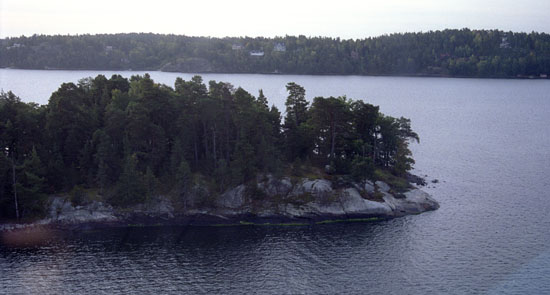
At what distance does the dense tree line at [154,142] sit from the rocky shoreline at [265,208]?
1661 millimetres

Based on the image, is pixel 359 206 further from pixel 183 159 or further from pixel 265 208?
pixel 183 159

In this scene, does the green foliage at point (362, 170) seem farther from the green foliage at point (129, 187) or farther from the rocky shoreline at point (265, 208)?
the green foliage at point (129, 187)

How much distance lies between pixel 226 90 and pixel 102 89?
19944 mm

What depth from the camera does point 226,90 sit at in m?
65.9

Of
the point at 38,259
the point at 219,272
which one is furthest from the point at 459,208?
the point at 38,259

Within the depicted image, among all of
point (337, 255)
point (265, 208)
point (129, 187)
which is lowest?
point (337, 255)

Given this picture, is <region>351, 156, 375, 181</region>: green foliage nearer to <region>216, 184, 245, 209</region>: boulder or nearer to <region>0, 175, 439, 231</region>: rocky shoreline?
<region>0, 175, 439, 231</region>: rocky shoreline

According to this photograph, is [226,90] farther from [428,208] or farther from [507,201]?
[507,201]

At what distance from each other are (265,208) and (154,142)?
17.4 metres

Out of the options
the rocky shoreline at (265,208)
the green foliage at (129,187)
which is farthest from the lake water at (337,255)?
the green foliage at (129,187)

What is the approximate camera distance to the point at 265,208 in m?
61.3

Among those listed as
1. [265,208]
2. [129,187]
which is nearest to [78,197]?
[129,187]

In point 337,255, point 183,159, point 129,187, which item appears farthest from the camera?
point 183,159

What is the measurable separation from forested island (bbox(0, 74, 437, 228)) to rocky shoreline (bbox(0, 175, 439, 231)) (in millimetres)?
141
